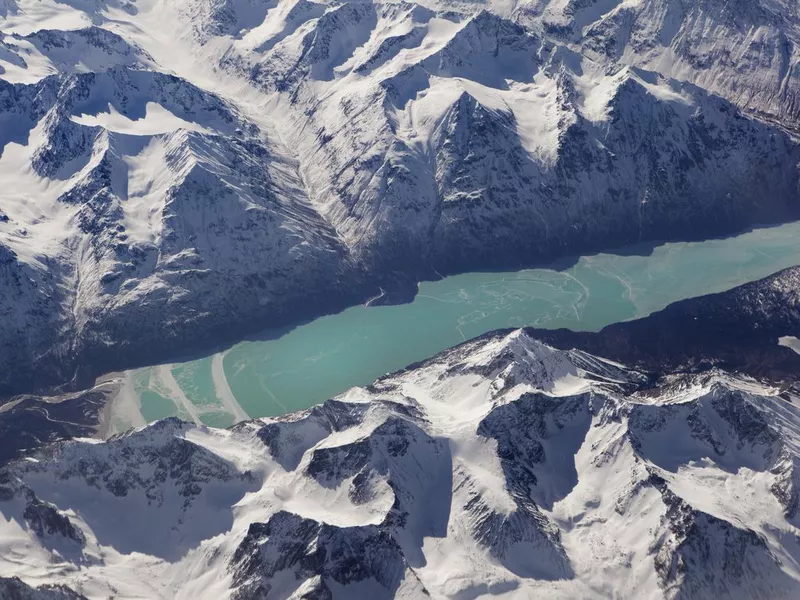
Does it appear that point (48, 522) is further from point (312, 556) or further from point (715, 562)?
point (715, 562)

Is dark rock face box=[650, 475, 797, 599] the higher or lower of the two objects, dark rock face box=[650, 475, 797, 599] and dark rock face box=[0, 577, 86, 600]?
the higher

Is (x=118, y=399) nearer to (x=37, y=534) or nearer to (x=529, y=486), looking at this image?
(x=37, y=534)

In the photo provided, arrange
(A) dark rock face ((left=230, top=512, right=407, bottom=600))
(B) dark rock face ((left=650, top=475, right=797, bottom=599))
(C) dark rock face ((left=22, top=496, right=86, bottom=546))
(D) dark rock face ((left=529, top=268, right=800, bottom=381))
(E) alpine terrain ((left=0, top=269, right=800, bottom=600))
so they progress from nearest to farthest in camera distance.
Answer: (B) dark rock face ((left=650, top=475, right=797, bottom=599)), (A) dark rock face ((left=230, top=512, right=407, bottom=600)), (E) alpine terrain ((left=0, top=269, right=800, bottom=600)), (C) dark rock face ((left=22, top=496, right=86, bottom=546)), (D) dark rock face ((left=529, top=268, right=800, bottom=381))

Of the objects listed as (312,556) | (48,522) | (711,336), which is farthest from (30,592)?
(711,336)

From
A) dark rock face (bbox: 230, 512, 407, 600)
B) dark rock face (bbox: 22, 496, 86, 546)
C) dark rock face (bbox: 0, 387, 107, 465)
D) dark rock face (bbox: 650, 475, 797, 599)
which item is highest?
dark rock face (bbox: 650, 475, 797, 599)

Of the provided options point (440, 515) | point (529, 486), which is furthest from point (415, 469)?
point (529, 486)

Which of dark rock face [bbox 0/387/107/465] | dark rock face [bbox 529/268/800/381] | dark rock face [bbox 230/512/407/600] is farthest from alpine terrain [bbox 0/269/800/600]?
dark rock face [bbox 0/387/107/465]

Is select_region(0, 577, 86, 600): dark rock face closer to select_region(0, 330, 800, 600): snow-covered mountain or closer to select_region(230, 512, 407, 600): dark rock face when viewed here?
select_region(0, 330, 800, 600): snow-covered mountain

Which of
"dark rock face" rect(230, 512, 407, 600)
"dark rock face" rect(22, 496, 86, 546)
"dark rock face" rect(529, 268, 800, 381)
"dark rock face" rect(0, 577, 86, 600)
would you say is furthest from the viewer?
"dark rock face" rect(529, 268, 800, 381)

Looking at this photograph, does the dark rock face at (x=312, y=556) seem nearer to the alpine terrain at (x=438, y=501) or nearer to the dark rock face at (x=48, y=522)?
the alpine terrain at (x=438, y=501)

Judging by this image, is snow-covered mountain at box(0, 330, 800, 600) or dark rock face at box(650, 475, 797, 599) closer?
dark rock face at box(650, 475, 797, 599)
